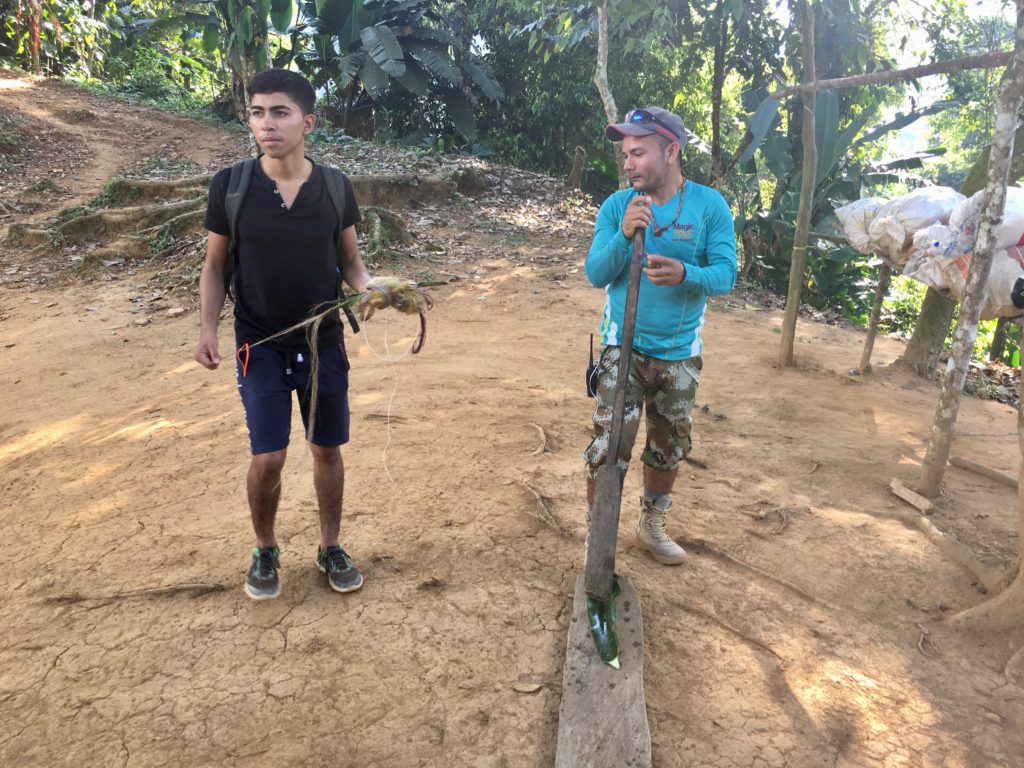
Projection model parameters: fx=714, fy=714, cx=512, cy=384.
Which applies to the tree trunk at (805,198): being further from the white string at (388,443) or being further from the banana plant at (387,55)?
the banana plant at (387,55)

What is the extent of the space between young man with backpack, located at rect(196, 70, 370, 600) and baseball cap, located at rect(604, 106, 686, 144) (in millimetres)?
975

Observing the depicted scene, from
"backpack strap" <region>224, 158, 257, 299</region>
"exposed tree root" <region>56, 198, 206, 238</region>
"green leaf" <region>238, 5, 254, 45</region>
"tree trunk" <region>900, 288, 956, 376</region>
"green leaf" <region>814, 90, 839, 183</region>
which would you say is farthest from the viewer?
"green leaf" <region>238, 5, 254, 45</region>

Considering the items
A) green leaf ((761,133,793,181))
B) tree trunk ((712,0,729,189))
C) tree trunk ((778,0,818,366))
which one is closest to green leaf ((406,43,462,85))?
tree trunk ((712,0,729,189))

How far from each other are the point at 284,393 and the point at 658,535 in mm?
1608

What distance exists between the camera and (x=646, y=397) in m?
2.75

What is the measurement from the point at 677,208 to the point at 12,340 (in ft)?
20.1

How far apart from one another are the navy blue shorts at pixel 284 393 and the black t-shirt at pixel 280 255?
54mm

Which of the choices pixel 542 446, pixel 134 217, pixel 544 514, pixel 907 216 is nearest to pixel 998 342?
pixel 907 216

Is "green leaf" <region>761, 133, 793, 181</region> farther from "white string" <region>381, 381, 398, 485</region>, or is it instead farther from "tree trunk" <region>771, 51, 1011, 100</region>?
"white string" <region>381, 381, 398, 485</region>

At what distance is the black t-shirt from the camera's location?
2.27 meters

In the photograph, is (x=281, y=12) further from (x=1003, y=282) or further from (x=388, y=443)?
(x=1003, y=282)

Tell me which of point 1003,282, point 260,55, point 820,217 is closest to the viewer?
point 1003,282

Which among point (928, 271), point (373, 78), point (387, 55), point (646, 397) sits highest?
point (387, 55)

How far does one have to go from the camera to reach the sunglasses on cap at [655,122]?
245cm
